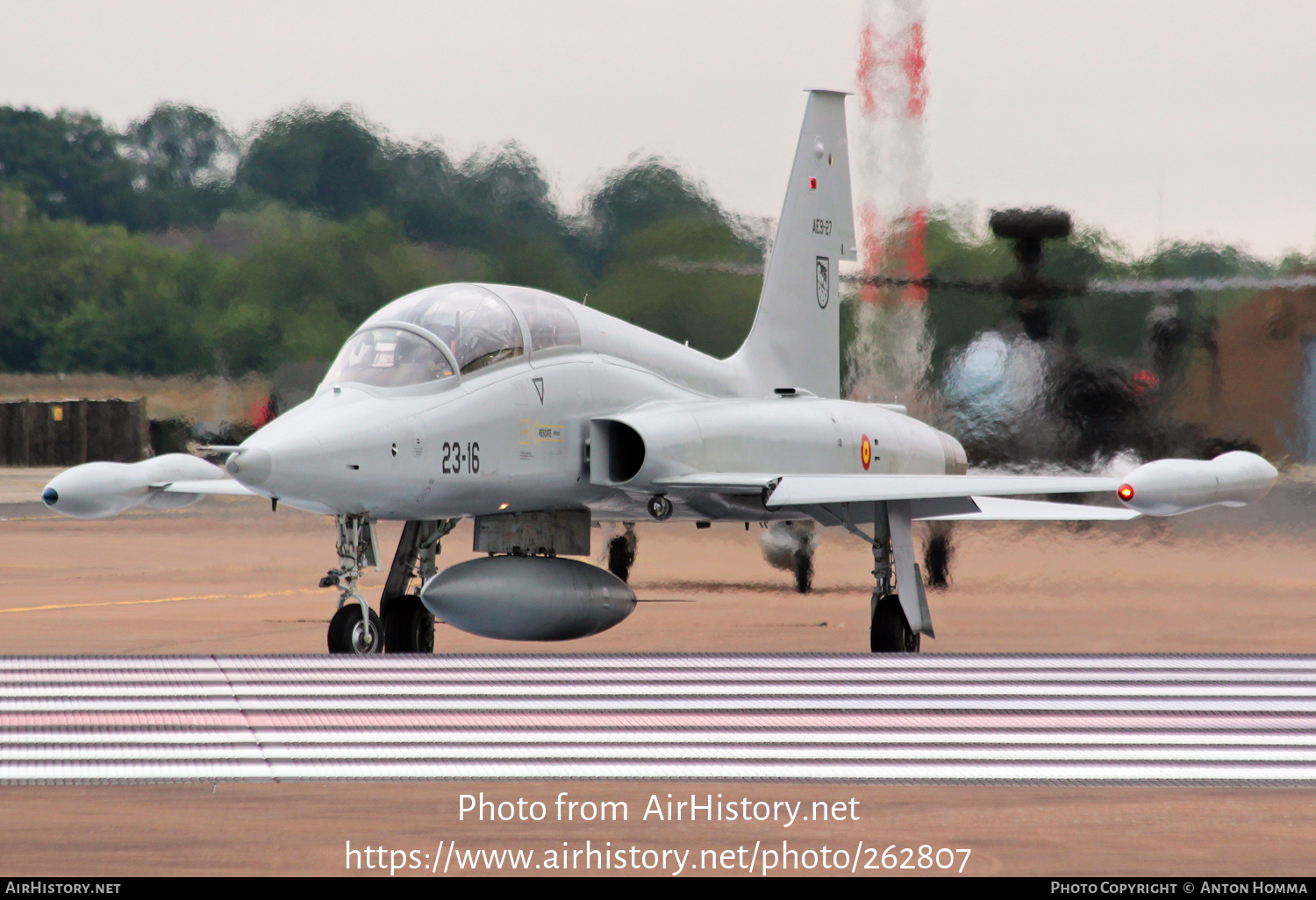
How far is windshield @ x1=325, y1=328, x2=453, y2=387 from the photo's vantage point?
36.5 feet

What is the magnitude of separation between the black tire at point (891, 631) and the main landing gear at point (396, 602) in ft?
11.6

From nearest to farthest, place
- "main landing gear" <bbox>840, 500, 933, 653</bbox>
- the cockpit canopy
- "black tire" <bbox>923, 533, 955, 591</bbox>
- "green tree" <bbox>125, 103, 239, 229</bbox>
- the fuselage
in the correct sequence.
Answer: the fuselage → the cockpit canopy → "main landing gear" <bbox>840, 500, 933, 653</bbox> → "black tire" <bbox>923, 533, 955, 591</bbox> → "green tree" <bbox>125, 103, 239, 229</bbox>

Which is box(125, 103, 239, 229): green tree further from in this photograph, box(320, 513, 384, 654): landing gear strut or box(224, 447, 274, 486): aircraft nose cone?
box(224, 447, 274, 486): aircraft nose cone

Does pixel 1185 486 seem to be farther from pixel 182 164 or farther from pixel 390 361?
pixel 182 164

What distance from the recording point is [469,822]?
5.72 metres

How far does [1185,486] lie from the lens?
34.5ft

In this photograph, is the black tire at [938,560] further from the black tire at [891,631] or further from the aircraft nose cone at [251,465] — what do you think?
the aircraft nose cone at [251,465]

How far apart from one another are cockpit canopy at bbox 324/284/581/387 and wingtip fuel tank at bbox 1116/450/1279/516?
14.3 feet

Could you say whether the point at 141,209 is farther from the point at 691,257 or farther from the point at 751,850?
the point at 751,850

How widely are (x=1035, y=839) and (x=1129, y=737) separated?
170 centimetres

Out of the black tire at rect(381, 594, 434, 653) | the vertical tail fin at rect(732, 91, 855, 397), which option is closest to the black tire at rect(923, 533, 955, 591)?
the vertical tail fin at rect(732, 91, 855, 397)

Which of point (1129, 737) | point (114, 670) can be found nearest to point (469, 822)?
point (1129, 737)

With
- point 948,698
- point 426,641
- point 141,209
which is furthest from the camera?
point 141,209

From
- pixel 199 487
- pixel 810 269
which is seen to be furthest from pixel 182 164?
pixel 810 269
